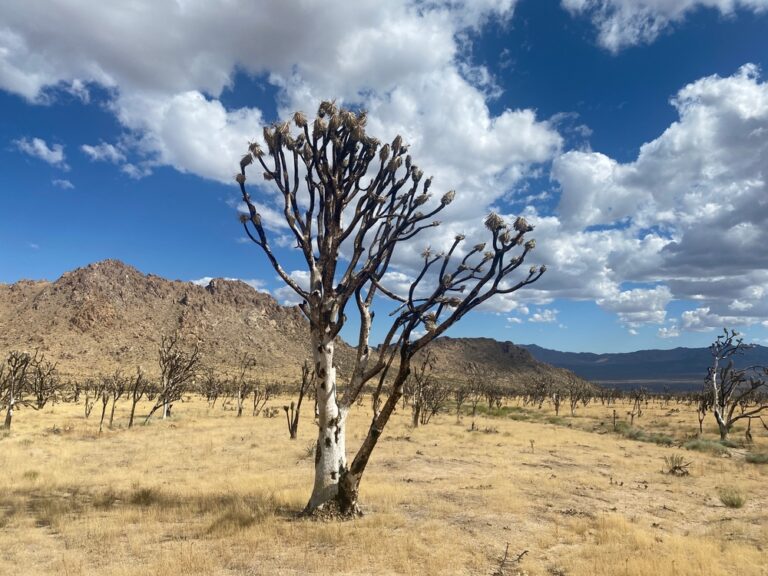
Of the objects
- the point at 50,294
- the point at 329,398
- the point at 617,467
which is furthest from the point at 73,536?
the point at 50,294

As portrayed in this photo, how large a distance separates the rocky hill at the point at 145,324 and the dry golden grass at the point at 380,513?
80.8 meters

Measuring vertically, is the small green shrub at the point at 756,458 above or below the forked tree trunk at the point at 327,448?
below

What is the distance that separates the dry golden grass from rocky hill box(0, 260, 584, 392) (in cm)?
8083

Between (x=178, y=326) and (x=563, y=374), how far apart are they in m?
129

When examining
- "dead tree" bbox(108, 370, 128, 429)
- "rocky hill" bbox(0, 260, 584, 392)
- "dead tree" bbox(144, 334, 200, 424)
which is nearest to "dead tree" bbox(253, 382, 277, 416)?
"dead tree" bbox(144, 334, 200, 424)

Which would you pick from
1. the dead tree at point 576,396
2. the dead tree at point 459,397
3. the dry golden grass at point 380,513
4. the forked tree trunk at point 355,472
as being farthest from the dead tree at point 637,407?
the forked tree trunk at point 355,472

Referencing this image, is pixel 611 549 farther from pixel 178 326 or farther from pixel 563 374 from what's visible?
pixel 563 374

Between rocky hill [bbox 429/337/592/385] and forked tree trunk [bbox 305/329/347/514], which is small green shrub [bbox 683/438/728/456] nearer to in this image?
forked tree trunk [bbox 305/329/347/514]

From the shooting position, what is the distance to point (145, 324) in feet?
440

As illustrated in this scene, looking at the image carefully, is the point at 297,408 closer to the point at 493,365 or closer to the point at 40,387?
the point at 40,387

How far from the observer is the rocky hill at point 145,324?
368 ft

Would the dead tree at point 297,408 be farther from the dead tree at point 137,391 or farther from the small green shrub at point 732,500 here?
the small green shrub at point 732,500

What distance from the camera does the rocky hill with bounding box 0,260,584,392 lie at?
112m

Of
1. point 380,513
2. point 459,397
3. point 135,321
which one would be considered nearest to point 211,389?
point 459,397
